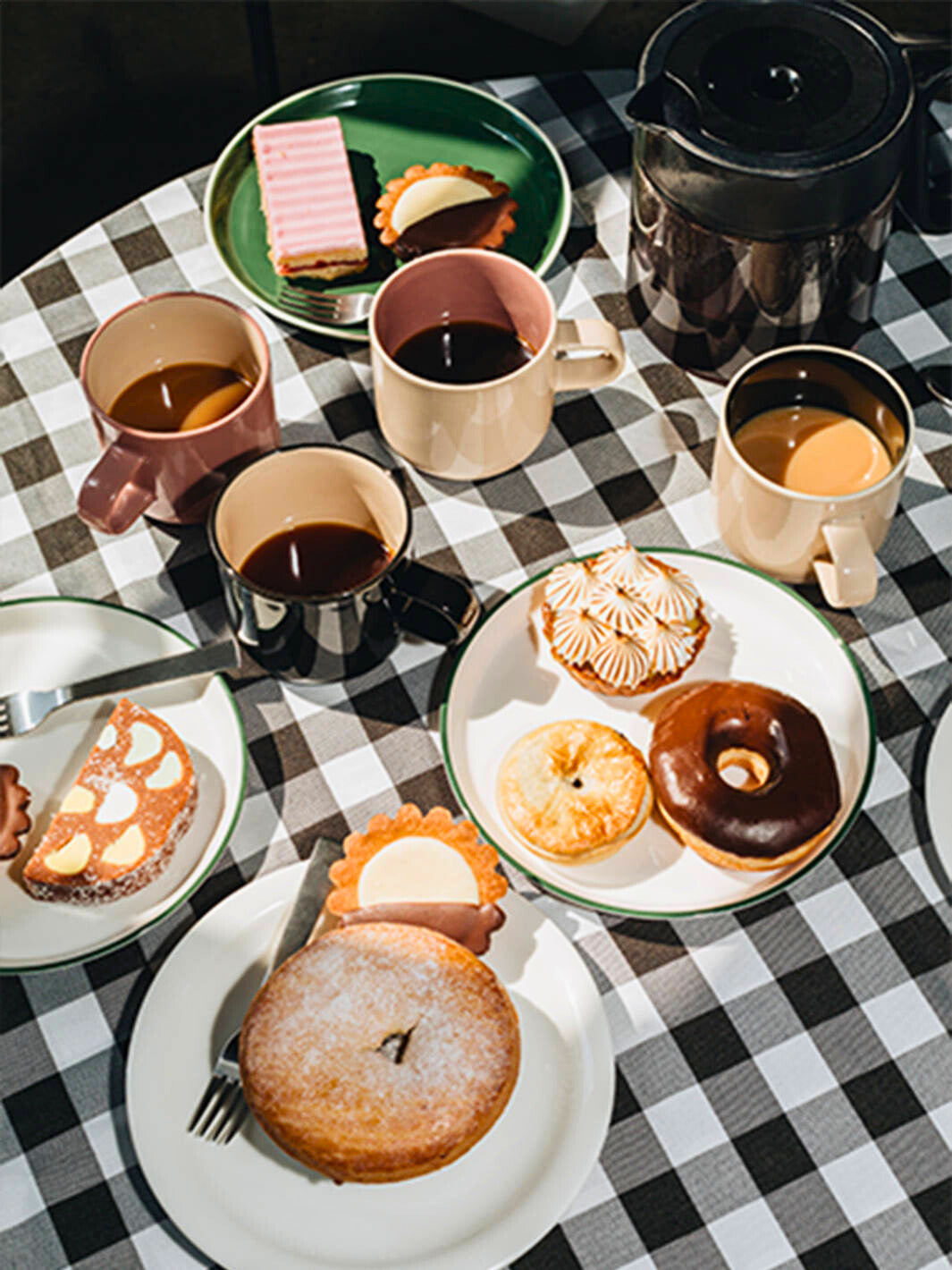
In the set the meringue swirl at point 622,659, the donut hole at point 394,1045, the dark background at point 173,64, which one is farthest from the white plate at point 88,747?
the dark background at point 173,64

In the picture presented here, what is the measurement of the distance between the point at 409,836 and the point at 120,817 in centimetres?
25

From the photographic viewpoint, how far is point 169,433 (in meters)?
1.17

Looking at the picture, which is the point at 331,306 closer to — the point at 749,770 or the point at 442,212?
the point at 442,212

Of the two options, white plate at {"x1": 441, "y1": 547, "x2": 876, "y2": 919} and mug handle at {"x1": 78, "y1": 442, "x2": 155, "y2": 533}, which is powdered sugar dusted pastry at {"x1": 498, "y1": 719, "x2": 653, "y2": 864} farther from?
mug handle at {"x1": 78, "y1": 442, "x2": 155, "y2": 533}

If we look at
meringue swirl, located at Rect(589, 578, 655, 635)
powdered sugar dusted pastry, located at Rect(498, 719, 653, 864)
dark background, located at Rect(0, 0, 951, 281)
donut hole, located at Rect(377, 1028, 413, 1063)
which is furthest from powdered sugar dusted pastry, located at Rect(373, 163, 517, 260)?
dark background, located at Rect(0, 0, 951, 281)

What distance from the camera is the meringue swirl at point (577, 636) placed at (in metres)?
1.12

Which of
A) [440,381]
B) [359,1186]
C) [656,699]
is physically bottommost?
[359,1186]

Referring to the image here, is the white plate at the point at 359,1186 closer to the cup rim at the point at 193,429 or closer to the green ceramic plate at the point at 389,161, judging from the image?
the cup rim at the point at 193,429

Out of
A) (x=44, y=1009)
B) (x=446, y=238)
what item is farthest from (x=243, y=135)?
(x=44, y=1009)

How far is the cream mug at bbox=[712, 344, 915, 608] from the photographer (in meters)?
1.09

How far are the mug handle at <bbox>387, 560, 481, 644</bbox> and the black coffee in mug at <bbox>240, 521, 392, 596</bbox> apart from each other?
4 centimetres

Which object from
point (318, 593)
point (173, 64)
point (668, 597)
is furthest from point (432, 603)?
point (173, 64)

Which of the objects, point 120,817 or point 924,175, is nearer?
point 120,817

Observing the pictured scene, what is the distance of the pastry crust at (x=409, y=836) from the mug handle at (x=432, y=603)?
16cm
